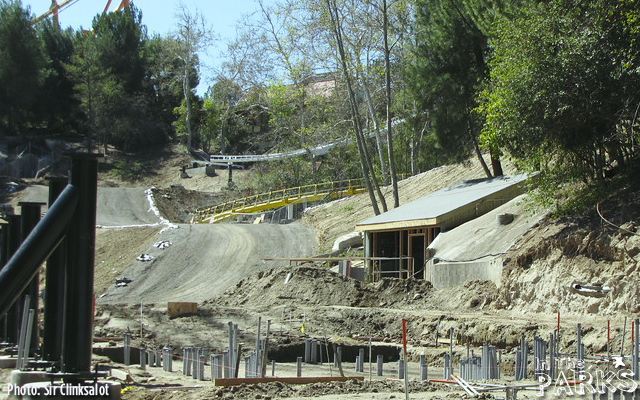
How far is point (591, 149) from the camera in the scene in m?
22.0

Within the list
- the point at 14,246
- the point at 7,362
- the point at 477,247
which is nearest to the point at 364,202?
the point at 477,247

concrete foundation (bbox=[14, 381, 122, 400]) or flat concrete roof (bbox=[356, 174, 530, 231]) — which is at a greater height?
flat concrete roof (bbox=[356, 174, 530, 231])

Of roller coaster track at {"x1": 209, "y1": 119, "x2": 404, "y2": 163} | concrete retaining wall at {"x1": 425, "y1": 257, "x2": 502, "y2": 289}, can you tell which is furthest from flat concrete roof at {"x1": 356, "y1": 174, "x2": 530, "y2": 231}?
roller coaster track at {"x1": 209, "y1": 119, "x2": 404, "y2": 163}

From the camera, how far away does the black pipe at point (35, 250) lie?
436 centimetres

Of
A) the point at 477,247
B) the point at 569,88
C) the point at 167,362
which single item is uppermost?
the point at 569,88

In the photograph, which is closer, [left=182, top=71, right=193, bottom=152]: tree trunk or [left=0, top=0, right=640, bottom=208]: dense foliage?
[left=0, top=0, right=640, bottom=208]: dense foliage

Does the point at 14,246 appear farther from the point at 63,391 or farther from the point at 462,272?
the point at 462,272

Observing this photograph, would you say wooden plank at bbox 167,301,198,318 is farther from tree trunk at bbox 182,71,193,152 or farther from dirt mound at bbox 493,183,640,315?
tree trunk at bbox 182,71,193,152

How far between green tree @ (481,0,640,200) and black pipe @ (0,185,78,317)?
59.1 ft

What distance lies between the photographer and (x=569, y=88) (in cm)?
2056

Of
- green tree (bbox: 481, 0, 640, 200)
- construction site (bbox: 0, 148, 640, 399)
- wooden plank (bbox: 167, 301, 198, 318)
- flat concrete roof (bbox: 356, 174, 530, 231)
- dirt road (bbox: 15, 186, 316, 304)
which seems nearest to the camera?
construction site (bbox: 0, 148, 640, 399)

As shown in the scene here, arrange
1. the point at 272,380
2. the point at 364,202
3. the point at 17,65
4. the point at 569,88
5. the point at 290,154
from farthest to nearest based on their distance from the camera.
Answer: the point at 17,65 → the point at 290,154 → the point at 364,202 → the point at 569,88 → the point at 272,380

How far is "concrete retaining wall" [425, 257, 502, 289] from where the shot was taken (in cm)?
2274

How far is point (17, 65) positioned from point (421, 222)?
188 feet
